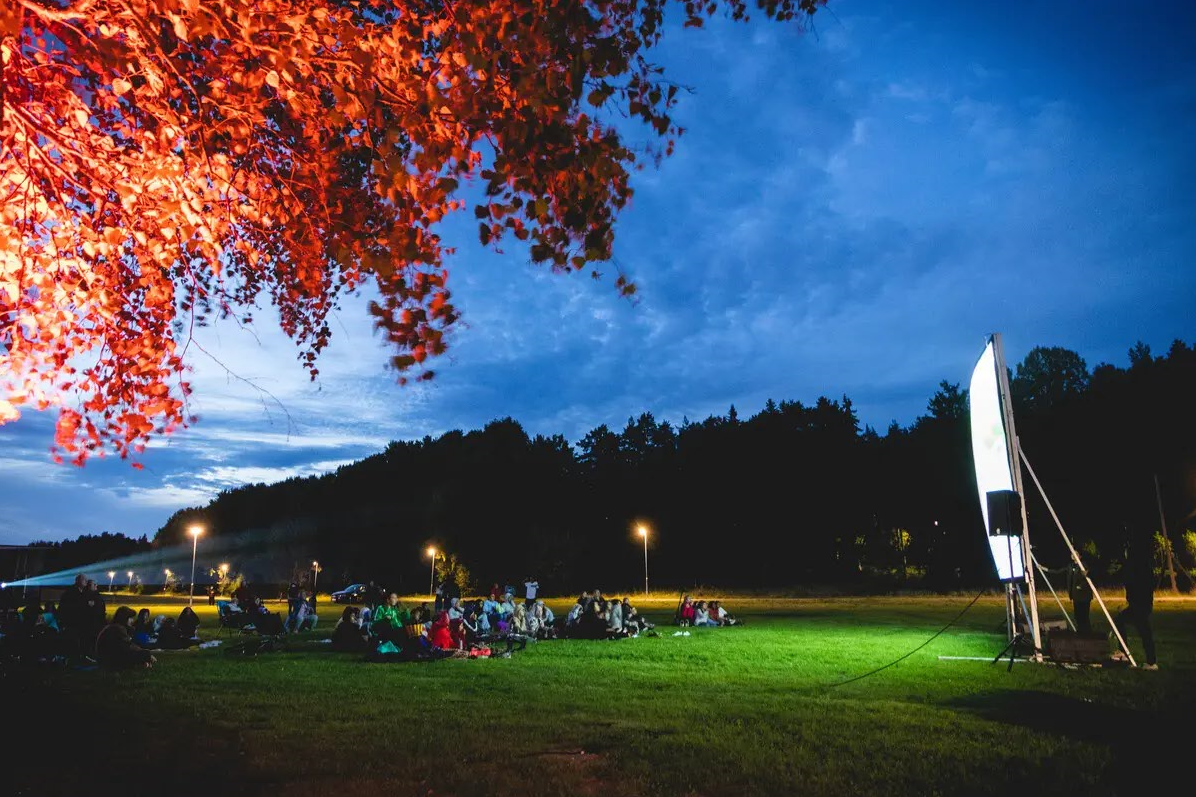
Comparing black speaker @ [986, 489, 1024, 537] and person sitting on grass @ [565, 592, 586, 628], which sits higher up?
black speaker @ [986, 489, 1024, 537]

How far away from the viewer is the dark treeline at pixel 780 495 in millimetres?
44031

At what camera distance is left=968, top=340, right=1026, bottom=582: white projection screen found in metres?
12.5

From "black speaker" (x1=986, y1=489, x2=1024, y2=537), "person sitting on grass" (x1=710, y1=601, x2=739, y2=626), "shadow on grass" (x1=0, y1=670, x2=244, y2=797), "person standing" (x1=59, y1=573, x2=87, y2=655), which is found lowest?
"person sitting on grass" (x1=710, y1=601, x2=739, y2=626)

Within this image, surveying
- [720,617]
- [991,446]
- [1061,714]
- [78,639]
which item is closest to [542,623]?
[720,617]

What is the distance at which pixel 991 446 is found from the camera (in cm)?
1338

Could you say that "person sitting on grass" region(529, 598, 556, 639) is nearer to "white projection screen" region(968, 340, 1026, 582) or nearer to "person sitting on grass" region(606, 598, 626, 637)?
"person sitting on grass" region(606, 598, 626, 637)

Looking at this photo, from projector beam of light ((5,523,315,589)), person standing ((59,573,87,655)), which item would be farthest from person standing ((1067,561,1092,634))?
projector beam of light ((5,523,315,589))

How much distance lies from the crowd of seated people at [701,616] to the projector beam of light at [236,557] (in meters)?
75.2

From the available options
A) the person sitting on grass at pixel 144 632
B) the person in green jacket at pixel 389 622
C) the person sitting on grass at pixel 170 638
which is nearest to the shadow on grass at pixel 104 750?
the person in green jacket at pixel 389 622

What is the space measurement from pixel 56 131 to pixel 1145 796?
10.1 meters

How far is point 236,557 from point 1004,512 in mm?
112934

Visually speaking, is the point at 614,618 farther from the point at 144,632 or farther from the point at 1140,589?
the point at 1140,589

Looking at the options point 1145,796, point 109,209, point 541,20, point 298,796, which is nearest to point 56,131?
point 109,209

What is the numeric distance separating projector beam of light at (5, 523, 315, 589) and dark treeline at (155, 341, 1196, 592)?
92 cm
